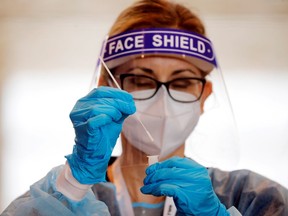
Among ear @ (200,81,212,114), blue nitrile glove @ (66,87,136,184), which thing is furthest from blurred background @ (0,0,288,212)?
blue nitrile glove @ (66,87,136,184)

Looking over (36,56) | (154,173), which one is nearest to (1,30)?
(36,56)

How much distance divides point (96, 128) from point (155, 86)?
10.1 inches

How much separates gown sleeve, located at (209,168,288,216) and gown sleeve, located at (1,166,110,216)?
280 millimetres

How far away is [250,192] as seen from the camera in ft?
2.90

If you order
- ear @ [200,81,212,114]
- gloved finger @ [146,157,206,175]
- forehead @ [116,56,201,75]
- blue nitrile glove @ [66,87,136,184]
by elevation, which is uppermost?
forehead @ [116,56,201,75]

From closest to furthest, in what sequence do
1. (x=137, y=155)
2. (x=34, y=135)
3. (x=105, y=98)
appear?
(x=105, y=98) → (x=137, y=155) → (x=34, y=135)

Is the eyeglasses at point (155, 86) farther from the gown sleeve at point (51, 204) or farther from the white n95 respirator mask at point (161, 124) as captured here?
the gown sleeve at point (51, 204)

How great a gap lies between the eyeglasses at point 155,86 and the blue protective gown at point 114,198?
18 cm

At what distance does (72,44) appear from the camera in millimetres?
1056

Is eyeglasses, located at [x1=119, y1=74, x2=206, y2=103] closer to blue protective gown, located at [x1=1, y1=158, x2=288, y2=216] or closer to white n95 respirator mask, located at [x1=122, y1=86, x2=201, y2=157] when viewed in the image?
white n95 respirator mask, located at [x1=122, y1=86, x2=201, y2=157]

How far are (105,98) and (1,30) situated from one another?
438 millimetres

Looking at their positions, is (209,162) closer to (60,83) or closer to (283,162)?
(283,162)

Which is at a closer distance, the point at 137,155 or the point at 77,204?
the point at 77,204

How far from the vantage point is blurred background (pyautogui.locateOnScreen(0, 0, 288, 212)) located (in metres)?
0.97
